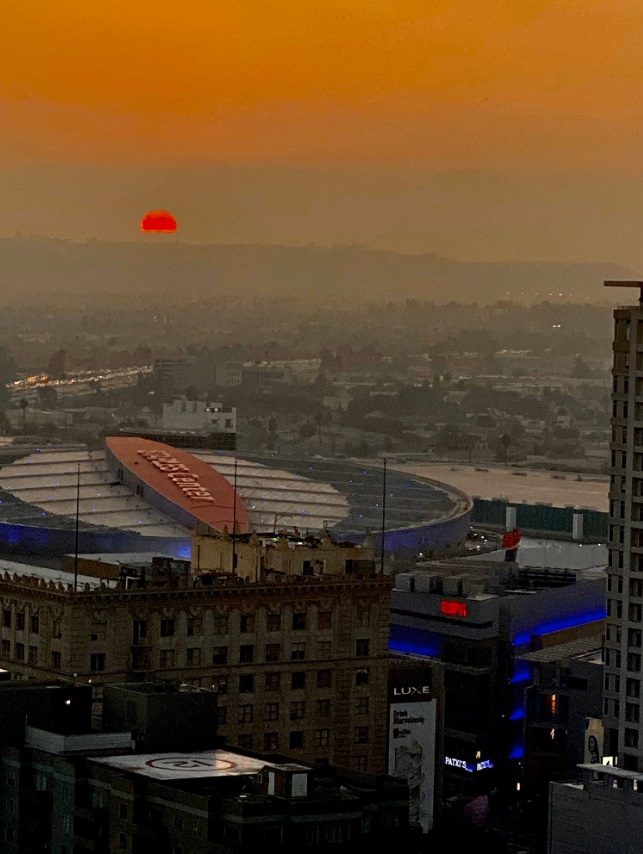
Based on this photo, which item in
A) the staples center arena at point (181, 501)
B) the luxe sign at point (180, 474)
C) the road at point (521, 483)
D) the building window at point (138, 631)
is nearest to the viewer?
the building window at point (138, 631)

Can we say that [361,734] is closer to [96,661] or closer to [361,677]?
[361,677]

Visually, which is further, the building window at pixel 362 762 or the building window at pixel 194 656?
the building window at pixel 362 762

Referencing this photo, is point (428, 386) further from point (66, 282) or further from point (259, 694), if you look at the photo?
point (259, 694)

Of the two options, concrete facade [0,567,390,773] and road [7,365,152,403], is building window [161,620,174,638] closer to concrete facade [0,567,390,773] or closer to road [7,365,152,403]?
concrete facade [0,567,390,773]

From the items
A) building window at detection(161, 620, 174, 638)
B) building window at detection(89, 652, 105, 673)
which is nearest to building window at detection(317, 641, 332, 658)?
building window at detection(161, 620, 174, 638)

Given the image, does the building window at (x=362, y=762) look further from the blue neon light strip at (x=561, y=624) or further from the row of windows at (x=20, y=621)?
the blue neon light strip at (x=561, y=624)

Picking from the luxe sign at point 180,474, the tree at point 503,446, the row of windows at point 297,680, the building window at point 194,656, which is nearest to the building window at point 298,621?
the row of windows at point 297,680
